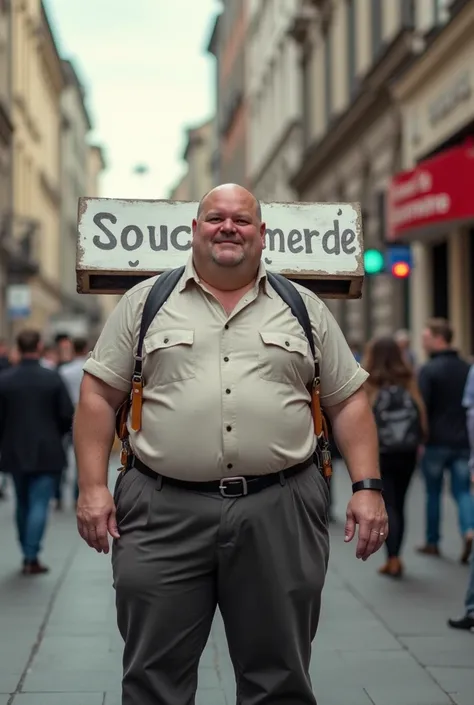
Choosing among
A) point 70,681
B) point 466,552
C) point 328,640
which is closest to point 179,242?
point 70,681

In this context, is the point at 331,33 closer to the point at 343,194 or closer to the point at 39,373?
the point at 343,194

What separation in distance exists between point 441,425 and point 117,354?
6817 millimetres

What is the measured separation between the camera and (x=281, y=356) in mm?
4434

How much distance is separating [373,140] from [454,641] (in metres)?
19.8

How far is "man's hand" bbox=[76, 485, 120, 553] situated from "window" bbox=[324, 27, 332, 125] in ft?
93.0

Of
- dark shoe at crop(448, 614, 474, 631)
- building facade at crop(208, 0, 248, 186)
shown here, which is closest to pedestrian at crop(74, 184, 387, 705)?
dark shoe at crop(448, 614, 474, 631)

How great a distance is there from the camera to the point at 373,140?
2644 cm

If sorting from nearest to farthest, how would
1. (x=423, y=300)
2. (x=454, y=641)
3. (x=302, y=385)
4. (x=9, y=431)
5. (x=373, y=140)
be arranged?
(x=302, y=385)
(x=454, y=641)
(x=9, y=431)
(x=423, y=300)
(x=373, y=140)

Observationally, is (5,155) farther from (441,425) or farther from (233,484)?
(233,484)

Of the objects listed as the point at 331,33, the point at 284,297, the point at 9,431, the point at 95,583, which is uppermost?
the point at 331,33

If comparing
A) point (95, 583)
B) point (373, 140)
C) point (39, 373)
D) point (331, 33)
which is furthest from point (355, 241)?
point (331, 33)

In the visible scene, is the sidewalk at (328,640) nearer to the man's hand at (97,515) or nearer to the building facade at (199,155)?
the man's hand at (97,515)

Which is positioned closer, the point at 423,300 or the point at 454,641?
the point at 454,641

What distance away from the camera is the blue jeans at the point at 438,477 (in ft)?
36.1
